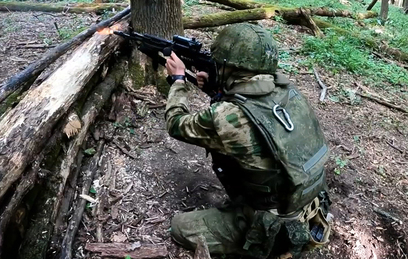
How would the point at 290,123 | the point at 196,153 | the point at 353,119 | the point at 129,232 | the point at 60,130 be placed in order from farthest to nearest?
the point at 353,119, the point at 196,153, the point at 60,130, the point at 129,232, the point at 290,123

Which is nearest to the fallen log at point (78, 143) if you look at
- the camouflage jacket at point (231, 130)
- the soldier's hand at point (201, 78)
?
the camouflage jacket at point (231, 130)

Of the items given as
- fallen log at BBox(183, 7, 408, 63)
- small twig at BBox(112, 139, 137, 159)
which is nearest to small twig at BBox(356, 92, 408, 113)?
fallen log at BBox(183, 7, 408, 63)

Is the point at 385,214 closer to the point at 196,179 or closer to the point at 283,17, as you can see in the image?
the point at 196,179

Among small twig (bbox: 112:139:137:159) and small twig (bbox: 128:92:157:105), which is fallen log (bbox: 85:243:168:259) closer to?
small twig (bbox: 112:139:137:159)

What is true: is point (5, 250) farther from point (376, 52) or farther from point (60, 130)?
point (376, 52)

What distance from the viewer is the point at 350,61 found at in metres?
7.13

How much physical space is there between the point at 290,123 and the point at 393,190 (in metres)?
2.39

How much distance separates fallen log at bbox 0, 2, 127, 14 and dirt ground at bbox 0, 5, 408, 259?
2.79 meters

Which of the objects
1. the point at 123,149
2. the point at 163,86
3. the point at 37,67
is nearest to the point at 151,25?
the point at 163,86

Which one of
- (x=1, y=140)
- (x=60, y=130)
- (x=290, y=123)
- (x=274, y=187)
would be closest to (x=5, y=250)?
(x=1, y=140)

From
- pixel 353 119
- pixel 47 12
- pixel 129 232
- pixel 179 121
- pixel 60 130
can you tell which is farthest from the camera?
pixel 47 12

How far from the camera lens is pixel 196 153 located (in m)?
4.38

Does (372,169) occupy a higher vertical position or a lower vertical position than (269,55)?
lower

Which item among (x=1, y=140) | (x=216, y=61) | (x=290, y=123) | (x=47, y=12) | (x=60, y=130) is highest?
(x=216, y=61)
